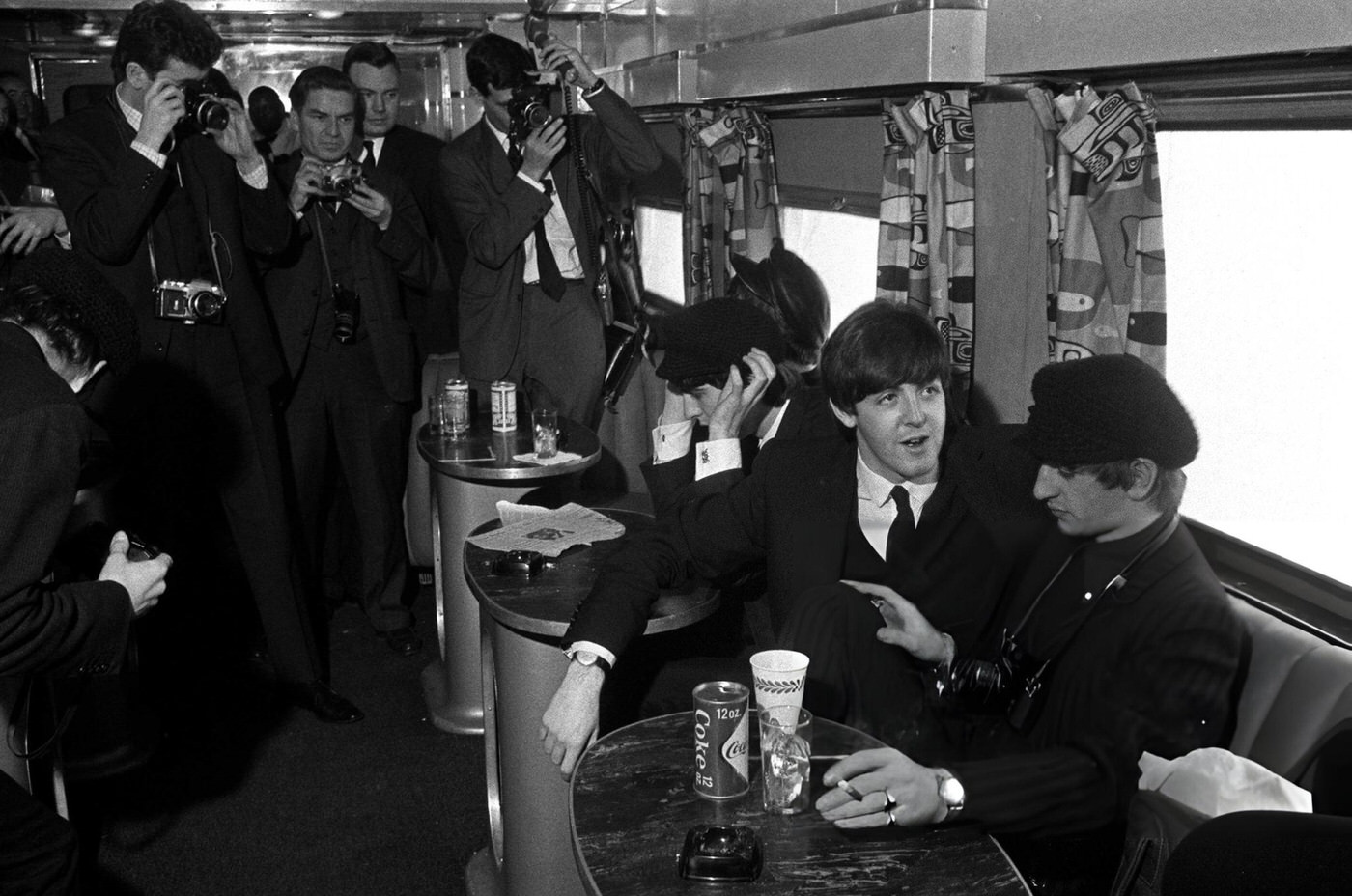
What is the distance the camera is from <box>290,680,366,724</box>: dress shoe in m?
3.74

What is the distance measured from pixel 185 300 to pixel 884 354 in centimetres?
203

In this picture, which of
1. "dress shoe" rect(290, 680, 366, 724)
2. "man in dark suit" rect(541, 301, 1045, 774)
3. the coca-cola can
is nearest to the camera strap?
"man in dark suit" rect(541, 301, 1045, 774)

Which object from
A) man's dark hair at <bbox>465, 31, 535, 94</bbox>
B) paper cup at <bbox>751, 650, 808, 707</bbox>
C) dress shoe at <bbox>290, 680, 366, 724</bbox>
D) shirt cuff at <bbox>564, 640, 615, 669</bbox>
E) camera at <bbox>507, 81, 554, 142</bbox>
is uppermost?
man's dark hair at <bbox>465, 31, 535, 94</bbox>

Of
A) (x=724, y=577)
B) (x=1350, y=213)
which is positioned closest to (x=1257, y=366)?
(x=1350, y=213)

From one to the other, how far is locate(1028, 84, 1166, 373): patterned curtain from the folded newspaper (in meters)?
1.15

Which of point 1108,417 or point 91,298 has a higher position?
point 91,298

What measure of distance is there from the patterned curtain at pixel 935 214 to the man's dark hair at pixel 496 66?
5.26 feet

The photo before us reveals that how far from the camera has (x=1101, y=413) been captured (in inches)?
78.8

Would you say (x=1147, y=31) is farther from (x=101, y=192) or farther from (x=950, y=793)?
(x=101, y=192)

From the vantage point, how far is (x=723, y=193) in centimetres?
461

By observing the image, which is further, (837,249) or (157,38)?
(837,249)

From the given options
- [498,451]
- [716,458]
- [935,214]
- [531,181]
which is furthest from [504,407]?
[935,214]

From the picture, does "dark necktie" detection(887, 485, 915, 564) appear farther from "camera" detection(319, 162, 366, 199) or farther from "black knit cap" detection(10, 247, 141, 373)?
"camera" detection(319, 162, 366, 199)

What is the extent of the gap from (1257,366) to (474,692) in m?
2.42
